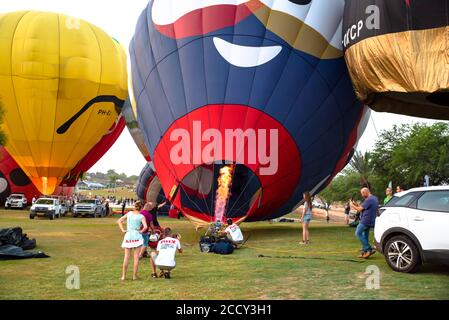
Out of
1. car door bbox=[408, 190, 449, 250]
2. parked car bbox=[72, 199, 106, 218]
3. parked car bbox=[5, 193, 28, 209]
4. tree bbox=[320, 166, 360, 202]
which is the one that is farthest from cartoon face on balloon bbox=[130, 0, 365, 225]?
tree bbox=[320, 166, 360, 202]

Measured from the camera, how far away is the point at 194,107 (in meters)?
12.4

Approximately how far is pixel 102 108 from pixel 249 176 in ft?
54.4

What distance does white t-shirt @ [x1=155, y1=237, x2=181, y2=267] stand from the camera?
297 inches

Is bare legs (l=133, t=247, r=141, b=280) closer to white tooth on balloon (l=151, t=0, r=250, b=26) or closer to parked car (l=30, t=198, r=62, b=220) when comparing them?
white tooth on balloon (l=151, t=0, r=250, b=26)

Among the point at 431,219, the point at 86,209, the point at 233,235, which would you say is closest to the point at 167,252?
the point at 233,235

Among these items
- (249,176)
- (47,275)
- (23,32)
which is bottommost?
(47,275)

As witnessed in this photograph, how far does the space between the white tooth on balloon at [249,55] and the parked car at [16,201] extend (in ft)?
73.7

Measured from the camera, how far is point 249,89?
12.1 metres

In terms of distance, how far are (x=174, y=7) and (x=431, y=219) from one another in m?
8.90

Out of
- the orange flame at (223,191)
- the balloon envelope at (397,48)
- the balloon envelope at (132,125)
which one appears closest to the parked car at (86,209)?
the balloon envelope at (132,125)

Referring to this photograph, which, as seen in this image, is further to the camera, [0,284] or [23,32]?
[23,32]

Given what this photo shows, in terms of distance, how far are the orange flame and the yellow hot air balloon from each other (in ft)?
51.1
